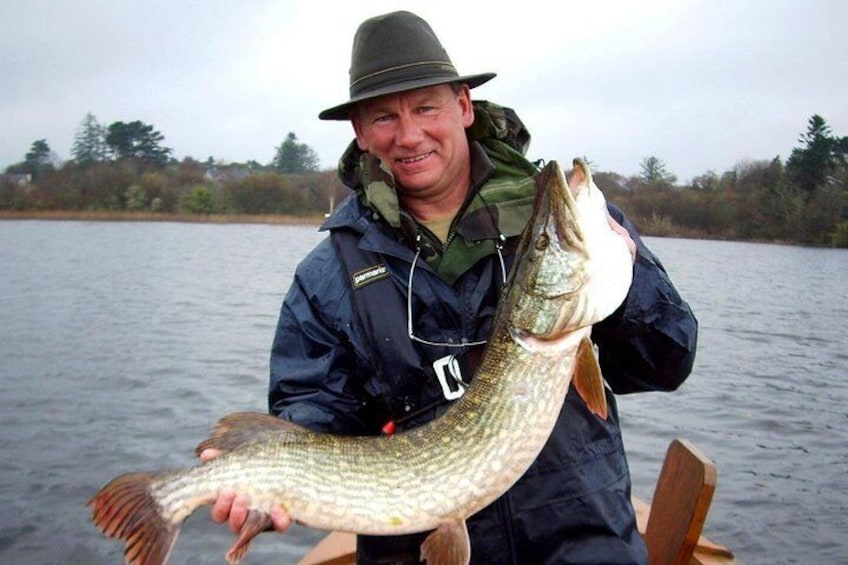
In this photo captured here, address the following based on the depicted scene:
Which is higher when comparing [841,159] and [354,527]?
[841,159]

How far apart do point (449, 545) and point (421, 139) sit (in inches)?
58.9

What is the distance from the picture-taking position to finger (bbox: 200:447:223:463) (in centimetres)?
263

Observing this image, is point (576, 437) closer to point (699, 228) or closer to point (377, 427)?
point (377, 427)

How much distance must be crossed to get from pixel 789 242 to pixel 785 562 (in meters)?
46.3

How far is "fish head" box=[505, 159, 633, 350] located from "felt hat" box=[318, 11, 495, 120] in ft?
2.57

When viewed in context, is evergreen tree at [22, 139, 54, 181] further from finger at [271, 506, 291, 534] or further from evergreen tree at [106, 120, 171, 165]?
finger at [271, 506, 291, 534]

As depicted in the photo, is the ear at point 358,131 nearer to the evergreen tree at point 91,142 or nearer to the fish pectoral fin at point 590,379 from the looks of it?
the fish pectoral fin at point 590,379

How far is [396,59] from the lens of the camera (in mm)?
3047

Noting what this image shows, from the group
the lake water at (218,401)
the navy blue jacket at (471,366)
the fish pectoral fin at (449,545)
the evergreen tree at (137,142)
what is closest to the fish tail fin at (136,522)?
the navy blue jacket at (471,366)

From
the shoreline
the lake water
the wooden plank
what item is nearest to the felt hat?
the wooden plank

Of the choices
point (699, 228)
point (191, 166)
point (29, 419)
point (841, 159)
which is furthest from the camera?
point (191, 166)

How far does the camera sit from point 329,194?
6425 centimetres

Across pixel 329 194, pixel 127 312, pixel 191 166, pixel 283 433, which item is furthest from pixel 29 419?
pixel 191 166

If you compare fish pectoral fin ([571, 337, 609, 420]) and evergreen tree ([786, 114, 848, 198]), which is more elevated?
evergreen tree ([786, 114, 848, 198])
